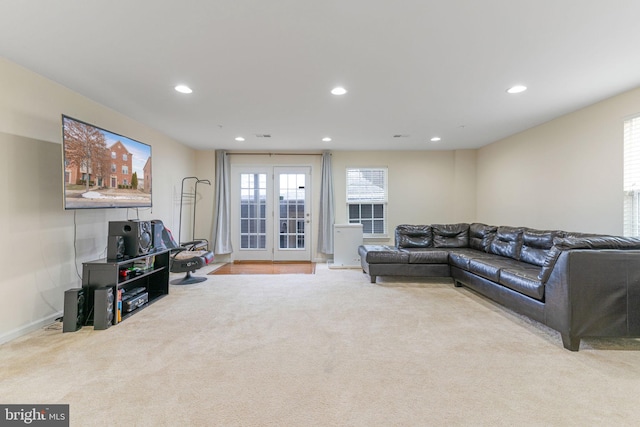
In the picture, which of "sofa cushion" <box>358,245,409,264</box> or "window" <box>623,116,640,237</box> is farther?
"sofa cushion" <box>358,245,409,264</box>

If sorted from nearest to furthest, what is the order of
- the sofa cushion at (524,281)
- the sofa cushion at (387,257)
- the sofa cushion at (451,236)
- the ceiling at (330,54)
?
the ceiling at (330,54), the sofa cushion at (524,281), the sofa cushion at (387,257), the sofa cushion at (451,236)

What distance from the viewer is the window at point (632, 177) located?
9.74 ft

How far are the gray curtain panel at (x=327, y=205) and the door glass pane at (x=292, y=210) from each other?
469mm

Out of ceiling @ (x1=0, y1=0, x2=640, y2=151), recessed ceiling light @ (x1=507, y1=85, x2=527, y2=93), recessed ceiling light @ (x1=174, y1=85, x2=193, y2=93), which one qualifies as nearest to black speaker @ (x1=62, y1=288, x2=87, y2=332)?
ceiling @ (x1=0, y1=0, x2=640, y2=151)

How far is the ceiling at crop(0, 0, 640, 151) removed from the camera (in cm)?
178

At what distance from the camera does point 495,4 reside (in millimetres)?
1711

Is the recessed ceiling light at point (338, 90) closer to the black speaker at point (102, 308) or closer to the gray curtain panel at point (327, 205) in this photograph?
the gray curtain panel at point (327, 205)

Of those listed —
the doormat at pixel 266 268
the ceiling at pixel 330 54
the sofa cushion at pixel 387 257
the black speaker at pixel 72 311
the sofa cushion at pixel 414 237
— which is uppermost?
the ceiling at pixel 330 54

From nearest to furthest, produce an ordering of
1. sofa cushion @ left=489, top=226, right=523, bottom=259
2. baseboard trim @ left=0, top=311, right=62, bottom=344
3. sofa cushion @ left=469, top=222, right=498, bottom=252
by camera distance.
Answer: baseboard trim @ left=0, top=311, right=62, bottom=344 < sofa cushion @ left=489, top=226, right=523, bottom=259 < sofa cushion @ left=469, top=222, right=498, bottom=252

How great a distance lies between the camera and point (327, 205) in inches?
235

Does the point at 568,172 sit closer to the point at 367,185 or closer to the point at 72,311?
the point at 367,185

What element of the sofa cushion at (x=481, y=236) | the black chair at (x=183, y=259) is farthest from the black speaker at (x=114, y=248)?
the sofa cushion at (x=481, y=236)

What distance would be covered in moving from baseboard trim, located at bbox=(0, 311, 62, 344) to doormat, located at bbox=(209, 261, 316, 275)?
2330 millimetres

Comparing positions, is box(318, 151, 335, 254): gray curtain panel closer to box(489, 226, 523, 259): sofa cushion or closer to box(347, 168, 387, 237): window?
box(347, 168, 387, 237): window
